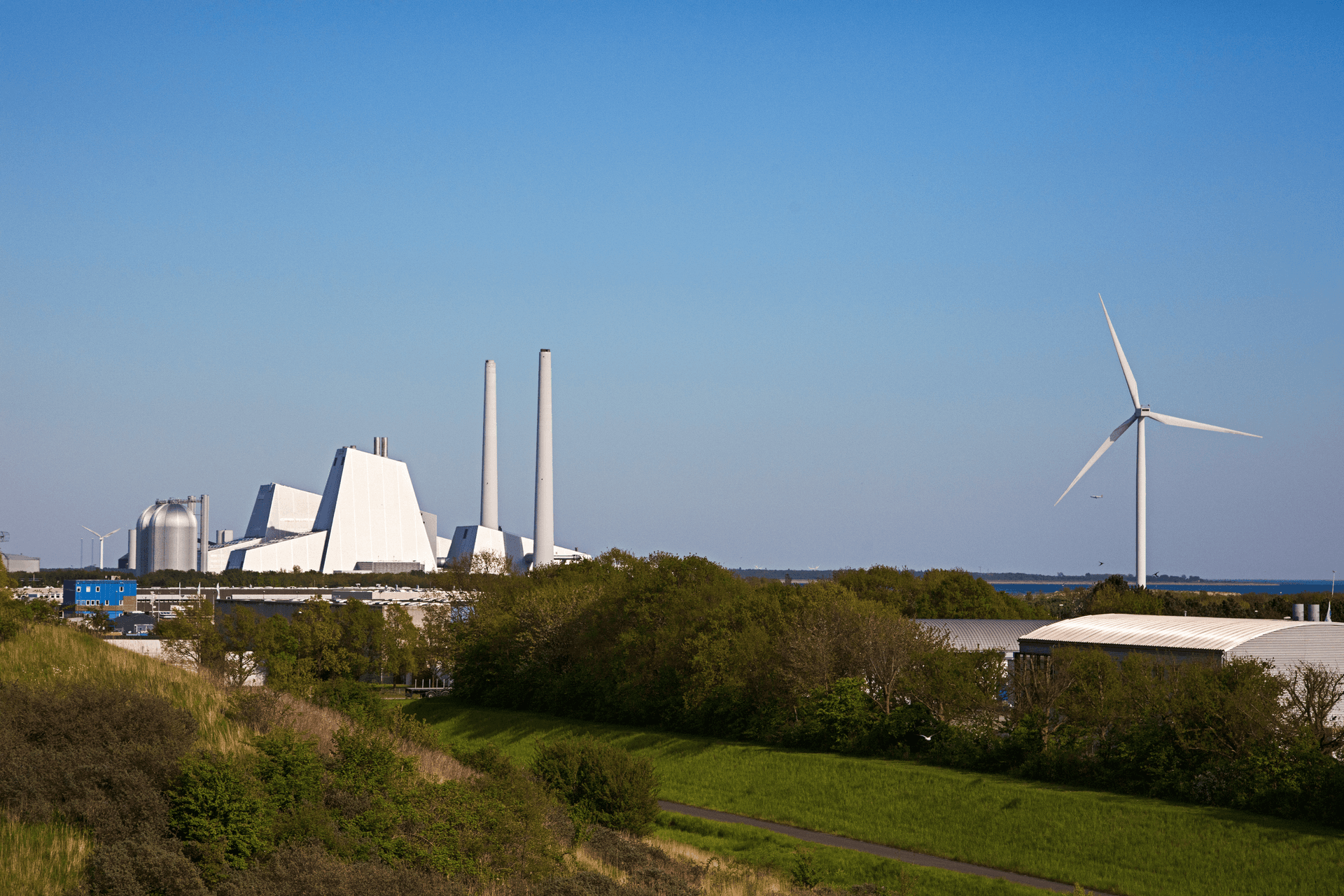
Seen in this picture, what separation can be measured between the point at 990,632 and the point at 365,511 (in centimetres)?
9194

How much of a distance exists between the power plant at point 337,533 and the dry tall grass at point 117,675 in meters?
90.8

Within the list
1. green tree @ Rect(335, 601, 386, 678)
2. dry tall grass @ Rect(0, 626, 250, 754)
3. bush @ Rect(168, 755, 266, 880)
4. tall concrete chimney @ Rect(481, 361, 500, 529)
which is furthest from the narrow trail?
tall concrete chimney @ Rect(481, 361, 500, 529)

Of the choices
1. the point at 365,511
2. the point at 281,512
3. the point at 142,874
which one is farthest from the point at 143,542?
the point at 142,874

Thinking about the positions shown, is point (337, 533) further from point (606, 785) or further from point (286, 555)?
point (606, 785)

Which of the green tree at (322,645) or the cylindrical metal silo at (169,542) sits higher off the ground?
the cylindrical metal silo at (169,542)

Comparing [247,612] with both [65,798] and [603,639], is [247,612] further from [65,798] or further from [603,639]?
[65,798]

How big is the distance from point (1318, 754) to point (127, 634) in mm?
74007

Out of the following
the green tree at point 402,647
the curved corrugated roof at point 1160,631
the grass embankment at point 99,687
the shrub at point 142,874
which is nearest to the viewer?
the shrub at point 142,874

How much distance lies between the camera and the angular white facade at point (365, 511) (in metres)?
130

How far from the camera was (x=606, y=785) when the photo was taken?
94.9ft

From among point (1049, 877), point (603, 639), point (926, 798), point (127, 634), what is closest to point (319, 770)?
point (1049, 877)

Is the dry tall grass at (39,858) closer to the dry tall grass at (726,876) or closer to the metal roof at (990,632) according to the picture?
the dry tall grass at (726,876)

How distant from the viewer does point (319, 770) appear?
17.4m

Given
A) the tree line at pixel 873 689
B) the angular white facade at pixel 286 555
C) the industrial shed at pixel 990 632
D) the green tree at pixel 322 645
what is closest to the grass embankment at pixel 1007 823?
the tree line at pixel 873 689
